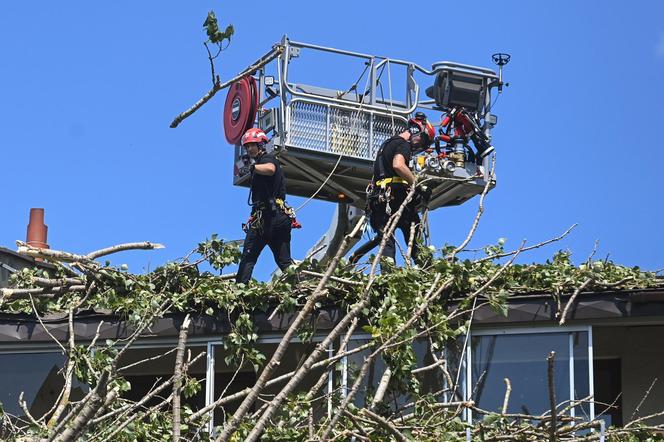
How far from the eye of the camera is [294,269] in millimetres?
12141

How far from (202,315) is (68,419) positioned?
4.93 m

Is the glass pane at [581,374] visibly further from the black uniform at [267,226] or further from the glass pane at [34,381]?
the glass pane at [34,381]

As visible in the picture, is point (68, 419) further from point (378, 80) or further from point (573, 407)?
point (378, 80)

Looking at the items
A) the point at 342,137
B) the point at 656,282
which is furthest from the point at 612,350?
the point at 342,137

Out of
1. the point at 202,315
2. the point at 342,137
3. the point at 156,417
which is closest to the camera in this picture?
the point at 156,417

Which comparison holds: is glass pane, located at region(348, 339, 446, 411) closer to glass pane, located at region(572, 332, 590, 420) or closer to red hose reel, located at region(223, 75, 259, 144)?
glass pane, located at region(572, 332, 590, 420)

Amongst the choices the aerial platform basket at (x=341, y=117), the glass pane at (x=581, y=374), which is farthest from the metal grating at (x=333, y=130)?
the glass pane at (x=581, y=374)

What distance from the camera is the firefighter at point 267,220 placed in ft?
43.2

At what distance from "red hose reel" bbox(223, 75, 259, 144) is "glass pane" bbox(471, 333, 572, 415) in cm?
649

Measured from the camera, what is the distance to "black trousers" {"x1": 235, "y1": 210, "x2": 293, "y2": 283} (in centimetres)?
1314

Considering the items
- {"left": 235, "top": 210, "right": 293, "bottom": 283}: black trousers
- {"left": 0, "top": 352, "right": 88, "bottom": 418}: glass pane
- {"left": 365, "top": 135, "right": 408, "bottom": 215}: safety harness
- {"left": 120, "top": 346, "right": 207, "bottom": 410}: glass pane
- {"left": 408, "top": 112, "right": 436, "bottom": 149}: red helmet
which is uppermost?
{"left": 408, "top": 112, "right": 436, "bottom": 149}: red helmet

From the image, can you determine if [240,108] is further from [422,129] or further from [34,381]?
[34,381]

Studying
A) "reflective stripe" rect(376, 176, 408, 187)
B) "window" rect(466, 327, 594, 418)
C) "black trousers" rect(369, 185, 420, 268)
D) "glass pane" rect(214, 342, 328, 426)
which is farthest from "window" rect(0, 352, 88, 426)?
"window" rect(466, 327, 594, 418)

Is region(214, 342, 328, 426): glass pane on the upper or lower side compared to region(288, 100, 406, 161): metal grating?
lower
